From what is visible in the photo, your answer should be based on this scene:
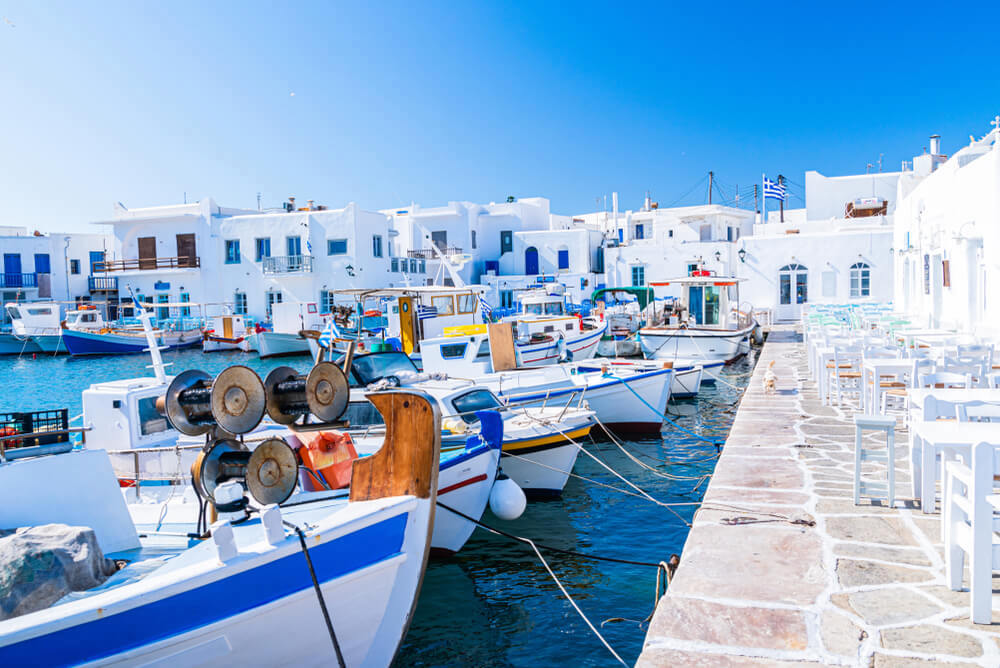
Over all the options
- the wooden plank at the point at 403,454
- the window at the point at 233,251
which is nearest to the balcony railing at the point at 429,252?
the window at the point at 233,251

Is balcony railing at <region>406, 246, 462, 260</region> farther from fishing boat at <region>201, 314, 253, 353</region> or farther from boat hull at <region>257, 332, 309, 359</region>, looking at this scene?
boat hull at <region>257, 332, 309, 359</region>

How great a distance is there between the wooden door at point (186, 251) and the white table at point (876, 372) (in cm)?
4097

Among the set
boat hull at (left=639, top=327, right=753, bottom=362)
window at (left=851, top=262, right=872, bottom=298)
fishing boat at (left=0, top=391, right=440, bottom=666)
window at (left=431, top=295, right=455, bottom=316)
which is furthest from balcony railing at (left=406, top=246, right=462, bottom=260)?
fishing boat at (left=0, top=391, right=440, bottom=666)

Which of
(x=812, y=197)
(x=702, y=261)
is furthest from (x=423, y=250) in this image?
(x=812, y=197)

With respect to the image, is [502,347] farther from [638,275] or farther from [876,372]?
[638,275]

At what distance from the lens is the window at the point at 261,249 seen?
1650 inches

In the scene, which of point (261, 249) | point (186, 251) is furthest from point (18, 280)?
point (261, 249)

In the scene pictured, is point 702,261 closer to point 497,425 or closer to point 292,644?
point 497,425

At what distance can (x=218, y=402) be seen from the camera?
5492 mm

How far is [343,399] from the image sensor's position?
575cm

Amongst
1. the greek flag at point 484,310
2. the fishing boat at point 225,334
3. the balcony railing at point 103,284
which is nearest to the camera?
the greek flag at point 484,310

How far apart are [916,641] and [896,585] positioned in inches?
27.9

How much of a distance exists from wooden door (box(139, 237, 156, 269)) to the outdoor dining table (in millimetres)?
45352

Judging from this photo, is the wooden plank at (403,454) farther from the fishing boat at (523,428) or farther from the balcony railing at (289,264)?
the balcony railing at (289,264)
